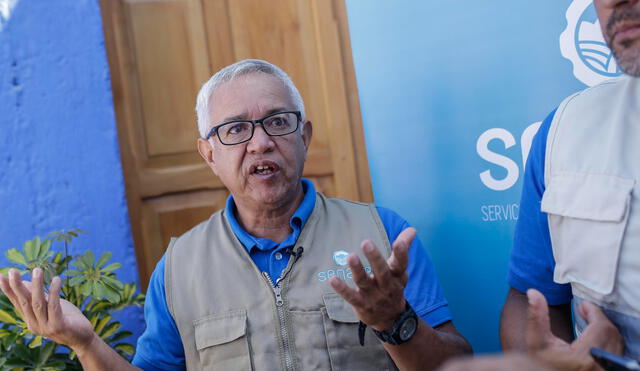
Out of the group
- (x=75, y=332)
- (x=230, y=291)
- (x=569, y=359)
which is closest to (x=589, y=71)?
(x=569, y=359)

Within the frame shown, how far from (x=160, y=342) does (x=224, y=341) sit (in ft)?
0.81

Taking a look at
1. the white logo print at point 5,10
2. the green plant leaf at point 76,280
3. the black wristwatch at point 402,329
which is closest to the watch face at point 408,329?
the black wristwatch at point 402,329

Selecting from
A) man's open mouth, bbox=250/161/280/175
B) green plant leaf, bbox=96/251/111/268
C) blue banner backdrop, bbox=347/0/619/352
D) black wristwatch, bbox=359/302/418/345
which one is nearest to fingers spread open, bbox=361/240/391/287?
black wristwatch, bbox=359/302/418/345

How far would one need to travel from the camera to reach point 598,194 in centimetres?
143

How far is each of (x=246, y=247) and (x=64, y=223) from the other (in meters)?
0.97

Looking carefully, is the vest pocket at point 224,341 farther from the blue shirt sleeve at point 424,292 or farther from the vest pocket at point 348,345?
the blue shirt sleeve at point 424,292

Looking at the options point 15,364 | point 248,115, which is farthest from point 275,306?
point 15,364

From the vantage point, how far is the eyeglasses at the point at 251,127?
6.43ft

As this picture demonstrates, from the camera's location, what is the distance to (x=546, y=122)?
1621 millimetres

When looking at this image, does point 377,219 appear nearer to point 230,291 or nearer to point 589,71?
point 230,291

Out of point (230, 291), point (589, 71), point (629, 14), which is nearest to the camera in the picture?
point (629, 14)

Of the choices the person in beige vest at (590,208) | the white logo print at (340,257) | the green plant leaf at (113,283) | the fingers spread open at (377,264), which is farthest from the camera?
the green plant leaf at (113,283)

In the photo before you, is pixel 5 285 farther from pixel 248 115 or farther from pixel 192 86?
pixel 192 86

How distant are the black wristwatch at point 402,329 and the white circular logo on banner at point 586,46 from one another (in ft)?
3.59
